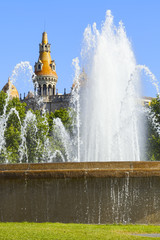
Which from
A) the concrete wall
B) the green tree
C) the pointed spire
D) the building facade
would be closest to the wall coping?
the concrete wall

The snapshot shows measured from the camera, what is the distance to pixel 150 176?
1123 centimetres

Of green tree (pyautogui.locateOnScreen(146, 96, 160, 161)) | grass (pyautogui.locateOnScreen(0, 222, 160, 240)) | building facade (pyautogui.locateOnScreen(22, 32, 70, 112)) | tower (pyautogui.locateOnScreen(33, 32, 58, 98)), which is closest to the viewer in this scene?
grass (pyautogui.locateOnScreen(0, 222, 160, 240))

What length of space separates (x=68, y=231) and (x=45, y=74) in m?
104

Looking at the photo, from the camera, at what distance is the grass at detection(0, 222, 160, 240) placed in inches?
349

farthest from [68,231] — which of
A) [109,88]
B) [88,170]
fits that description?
[109,88]

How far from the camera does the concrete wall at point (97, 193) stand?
11242mm

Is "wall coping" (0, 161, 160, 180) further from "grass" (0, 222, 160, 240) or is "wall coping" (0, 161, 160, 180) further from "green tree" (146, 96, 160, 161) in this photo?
"green tree" (146, 96, 160, 161)

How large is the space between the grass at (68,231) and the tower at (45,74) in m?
98.8

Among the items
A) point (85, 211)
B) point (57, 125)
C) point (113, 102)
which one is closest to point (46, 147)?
point (57, 125)

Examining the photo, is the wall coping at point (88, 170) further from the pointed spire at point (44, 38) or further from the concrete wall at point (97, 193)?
the pointed spire at point (44, 38)

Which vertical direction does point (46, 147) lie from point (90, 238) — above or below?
above

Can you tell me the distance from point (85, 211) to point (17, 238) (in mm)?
2786

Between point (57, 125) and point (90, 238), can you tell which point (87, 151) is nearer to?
Result: point (57, 125)

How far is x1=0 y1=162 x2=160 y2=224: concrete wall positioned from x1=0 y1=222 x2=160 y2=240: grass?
1.84 feet
